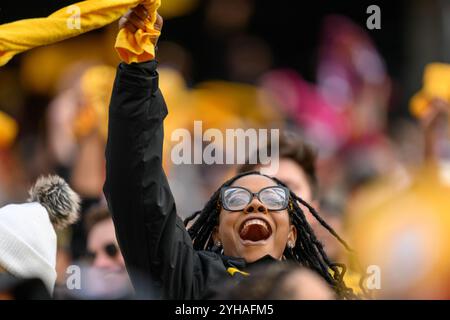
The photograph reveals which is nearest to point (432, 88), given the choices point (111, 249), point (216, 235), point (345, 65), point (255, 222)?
point (345, 65)

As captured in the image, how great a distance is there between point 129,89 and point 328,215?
218 cm

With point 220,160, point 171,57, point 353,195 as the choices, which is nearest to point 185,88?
point 171,57

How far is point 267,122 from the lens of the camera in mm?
5047

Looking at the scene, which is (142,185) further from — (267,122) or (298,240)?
(267,122)

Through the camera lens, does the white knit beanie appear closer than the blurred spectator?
No

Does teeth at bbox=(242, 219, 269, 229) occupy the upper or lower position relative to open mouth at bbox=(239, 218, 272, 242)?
upper

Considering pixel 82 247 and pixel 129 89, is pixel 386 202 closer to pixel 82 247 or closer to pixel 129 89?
pixel 82 247

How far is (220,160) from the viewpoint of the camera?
4.77 meters

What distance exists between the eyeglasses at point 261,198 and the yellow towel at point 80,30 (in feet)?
1.93

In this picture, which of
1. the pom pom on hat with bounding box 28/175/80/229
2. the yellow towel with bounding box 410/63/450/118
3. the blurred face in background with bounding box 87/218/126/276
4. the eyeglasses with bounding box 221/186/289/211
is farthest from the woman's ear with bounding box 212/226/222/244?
the yellow towel with bounding box 410/63/450/118

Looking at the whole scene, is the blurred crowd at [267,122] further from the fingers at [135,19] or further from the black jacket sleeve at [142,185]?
the fingers at [135,19]

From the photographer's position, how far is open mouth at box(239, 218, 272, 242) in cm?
269

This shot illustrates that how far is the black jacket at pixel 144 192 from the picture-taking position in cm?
226

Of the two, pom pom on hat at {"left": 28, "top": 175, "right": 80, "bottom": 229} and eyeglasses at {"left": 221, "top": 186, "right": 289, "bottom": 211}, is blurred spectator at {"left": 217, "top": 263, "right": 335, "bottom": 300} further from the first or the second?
pom pom on hat at {"left": 28, "top": 175, "right": 80, "bottom": 229}
